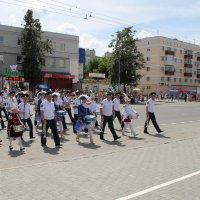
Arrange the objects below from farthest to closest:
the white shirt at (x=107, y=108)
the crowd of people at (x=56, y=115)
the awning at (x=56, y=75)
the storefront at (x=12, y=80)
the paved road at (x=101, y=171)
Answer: the awning at (x=56, y=75), the storefront at (x=12, y=80), the white shirt at (x=107, y=108), the crowd of people at (x=56, y=115), the paved road at (x=101, y=171)

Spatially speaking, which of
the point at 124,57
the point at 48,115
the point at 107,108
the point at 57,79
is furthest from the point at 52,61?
the point at 48,115

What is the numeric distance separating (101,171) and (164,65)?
8230 cm

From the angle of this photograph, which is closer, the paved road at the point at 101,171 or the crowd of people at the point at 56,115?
the paved road at the point at 101,171

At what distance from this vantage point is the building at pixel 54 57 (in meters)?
53.4

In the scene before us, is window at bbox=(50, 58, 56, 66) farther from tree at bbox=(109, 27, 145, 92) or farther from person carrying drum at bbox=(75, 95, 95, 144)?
person carrying drum at bbox=(75, 95, 95, 144)

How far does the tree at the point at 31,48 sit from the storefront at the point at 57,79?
232 centimetres

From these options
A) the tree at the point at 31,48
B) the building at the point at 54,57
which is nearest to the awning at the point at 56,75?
the building at the point at 54,57

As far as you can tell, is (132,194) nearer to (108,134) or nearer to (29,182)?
(29,182)

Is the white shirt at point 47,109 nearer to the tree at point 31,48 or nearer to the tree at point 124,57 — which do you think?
the tree at point 31,48

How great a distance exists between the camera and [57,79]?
190ft

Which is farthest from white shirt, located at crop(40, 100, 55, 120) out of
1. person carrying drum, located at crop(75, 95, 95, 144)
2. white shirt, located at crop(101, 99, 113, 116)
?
white shirt, located at crop(101, 99, 113, 116)

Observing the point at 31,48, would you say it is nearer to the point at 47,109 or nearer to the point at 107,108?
the point at 107,108

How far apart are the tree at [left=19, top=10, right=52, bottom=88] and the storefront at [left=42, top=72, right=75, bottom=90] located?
91.3 inches

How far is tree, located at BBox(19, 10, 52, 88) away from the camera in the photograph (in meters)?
52.7
